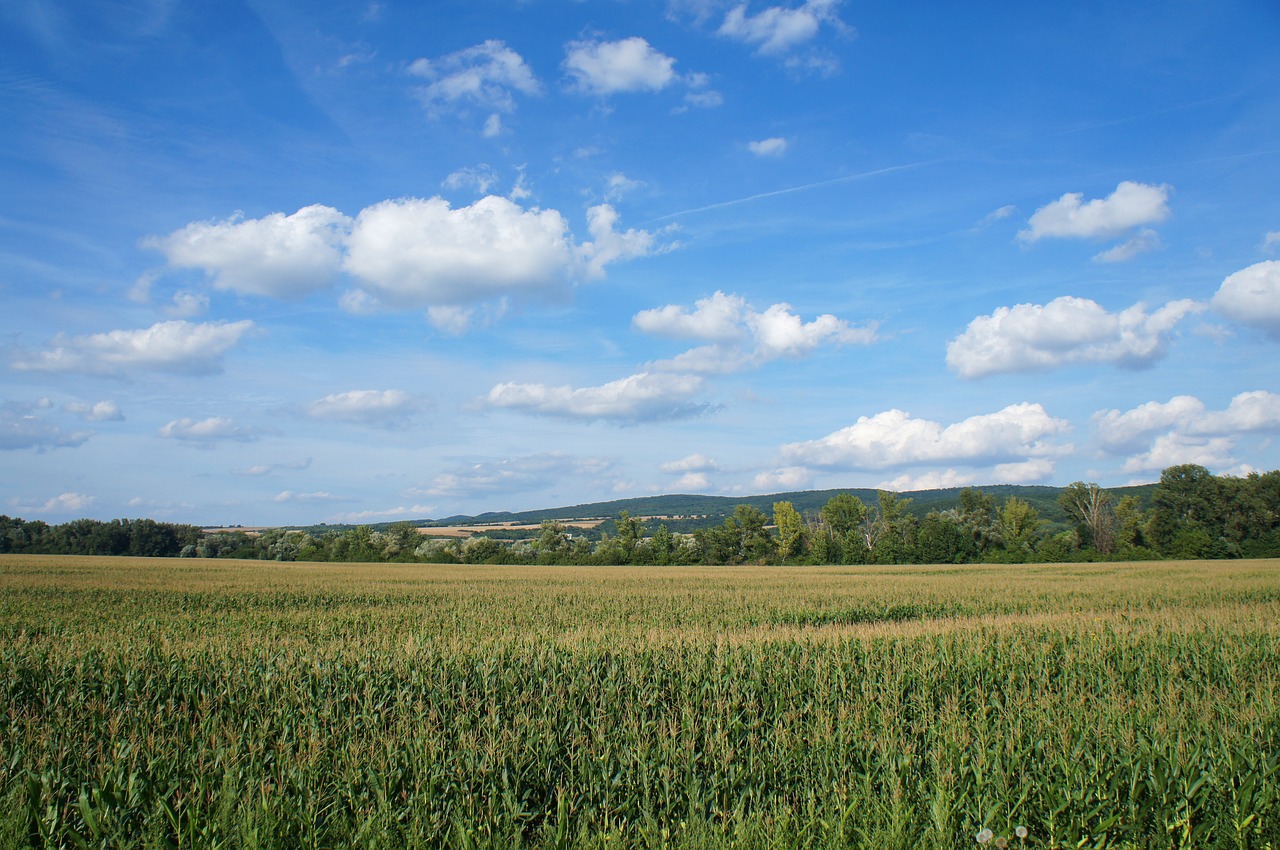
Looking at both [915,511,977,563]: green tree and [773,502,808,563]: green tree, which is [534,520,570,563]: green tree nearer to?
[773,502,808,563]: green tree

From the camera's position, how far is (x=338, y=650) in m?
10.9

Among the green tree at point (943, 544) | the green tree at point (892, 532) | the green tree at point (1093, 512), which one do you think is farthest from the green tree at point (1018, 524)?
the green tree at point (892, 532)

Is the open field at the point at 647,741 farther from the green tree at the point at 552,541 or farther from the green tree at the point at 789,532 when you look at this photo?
the green tree at the point at 789,532

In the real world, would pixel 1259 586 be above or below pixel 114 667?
below

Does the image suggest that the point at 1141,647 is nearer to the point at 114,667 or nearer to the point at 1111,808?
the point at 1111,808

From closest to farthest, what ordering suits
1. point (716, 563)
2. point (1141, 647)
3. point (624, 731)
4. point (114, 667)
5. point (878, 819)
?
point (878, 819) → point (624, 731) → point (114, 667) → point (1141, 647) → point (716, 563)

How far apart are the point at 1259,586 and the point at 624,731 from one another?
37.1 m

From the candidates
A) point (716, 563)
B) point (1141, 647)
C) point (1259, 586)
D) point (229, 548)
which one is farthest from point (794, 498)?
point (1141, 647)

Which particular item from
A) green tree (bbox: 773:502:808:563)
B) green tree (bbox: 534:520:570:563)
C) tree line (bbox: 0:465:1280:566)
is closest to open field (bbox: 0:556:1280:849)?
tree line (bbox: 0:465:1280:566)

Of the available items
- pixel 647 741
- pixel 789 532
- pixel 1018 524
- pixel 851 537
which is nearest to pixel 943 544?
pixel 851 537

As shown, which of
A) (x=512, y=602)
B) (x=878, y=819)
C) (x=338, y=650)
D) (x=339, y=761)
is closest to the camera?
(x=878, y=819)

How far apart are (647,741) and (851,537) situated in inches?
3779

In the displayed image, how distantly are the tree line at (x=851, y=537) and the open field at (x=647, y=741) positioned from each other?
7977 centimetres

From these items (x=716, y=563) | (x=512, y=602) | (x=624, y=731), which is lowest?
(x=716, y=563)
